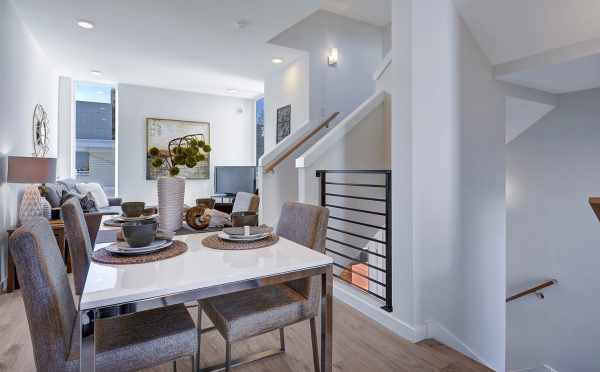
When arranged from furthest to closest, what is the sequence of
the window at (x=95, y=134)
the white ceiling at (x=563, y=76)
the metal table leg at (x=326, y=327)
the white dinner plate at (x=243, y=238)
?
the window at (x=95, y=134)
the white ceiling at (x=563, y=76)
the white dinner plate at (x=243, y=238)
the metal table leg at (x=326, y=327)

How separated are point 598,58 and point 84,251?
10.2 ft

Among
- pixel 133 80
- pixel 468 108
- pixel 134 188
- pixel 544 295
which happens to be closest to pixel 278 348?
pixel 468 108

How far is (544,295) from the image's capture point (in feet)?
11.2

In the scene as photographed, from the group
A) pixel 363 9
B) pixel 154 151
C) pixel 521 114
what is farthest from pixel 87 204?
pixel 521 114

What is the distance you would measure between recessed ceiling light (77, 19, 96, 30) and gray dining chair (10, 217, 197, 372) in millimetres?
3226

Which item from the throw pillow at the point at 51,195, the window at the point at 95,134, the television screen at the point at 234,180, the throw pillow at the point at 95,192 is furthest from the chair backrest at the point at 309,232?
the window at the point at 95,134

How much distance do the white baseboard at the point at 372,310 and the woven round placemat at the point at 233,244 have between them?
4.02ft

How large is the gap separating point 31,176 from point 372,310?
3135 millimetres

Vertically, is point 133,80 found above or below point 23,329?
above

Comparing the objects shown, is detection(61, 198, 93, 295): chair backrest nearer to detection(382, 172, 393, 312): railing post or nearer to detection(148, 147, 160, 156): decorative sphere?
detection(148, 147, 160, 156): decorative sphere

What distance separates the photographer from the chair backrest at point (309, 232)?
1476mm

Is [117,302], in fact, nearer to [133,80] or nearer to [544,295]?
[544,295]

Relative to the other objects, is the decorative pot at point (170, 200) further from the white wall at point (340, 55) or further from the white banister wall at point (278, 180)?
the white wall at point (340, 55)

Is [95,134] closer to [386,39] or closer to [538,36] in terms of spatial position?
[386,39]
